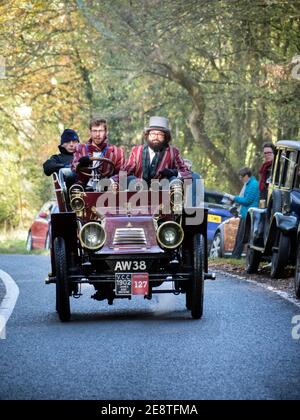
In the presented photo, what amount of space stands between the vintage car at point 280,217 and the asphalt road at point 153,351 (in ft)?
7.18

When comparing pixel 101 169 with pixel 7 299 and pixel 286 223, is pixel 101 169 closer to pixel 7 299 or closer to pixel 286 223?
pixel 7 299

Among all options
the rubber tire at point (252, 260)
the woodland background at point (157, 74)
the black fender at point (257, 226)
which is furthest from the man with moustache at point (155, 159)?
the woodland background at point (157, 74)

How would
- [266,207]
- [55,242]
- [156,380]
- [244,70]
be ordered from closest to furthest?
[156,380] → [55,242] → [266,207] → [244,70]

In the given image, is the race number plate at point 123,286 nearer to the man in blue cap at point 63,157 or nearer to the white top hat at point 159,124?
the white top hat at point 159,124

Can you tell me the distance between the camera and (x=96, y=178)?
45.0ft

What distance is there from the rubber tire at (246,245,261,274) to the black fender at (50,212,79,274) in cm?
657

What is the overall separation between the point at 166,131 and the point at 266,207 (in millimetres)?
5558

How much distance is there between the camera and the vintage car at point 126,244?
40.6 feet

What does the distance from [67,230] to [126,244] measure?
0.61 metres

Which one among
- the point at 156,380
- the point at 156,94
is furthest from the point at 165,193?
the point at 156,94

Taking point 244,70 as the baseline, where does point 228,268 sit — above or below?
below

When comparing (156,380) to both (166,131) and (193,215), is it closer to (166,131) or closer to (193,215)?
(193,215)

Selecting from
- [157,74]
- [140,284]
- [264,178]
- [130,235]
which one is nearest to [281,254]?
[264,178]
